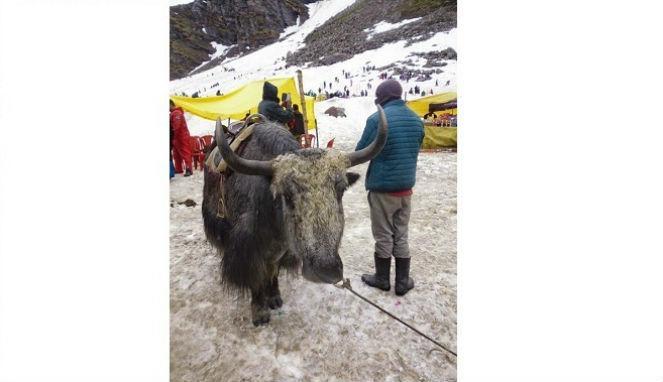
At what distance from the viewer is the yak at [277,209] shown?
1.39 metres

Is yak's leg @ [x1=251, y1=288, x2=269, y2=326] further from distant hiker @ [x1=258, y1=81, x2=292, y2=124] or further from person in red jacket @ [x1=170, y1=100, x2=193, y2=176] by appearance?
person in red jacket @ [x1=170, y1=100, x2=193, y2=176]

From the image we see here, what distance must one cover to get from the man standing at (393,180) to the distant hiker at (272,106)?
0.80m

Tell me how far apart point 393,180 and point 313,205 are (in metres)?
0.73

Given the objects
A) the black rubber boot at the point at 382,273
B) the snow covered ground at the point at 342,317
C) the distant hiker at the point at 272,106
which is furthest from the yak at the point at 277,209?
the black rubber boot at the point at 382,273

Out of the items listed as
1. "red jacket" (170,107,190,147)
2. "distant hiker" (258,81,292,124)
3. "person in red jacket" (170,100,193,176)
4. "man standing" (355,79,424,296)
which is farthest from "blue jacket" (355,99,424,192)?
"person in red jacket" (170,100,193,176)

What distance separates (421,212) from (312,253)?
140 cm

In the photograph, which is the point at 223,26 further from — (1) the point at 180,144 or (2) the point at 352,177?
(2) the point at 352,177

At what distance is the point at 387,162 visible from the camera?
75.9 inches

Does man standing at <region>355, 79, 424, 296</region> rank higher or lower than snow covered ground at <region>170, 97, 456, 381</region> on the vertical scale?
higher

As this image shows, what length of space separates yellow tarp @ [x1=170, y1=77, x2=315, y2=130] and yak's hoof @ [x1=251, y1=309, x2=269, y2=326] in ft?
4.62

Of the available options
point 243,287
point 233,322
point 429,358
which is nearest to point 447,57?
point 429,358

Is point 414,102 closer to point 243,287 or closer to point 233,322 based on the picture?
point 243,287

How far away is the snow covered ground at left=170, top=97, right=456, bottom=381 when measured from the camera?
1620mm

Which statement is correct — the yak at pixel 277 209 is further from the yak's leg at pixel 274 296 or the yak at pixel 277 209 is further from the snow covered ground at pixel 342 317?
the snow covered ground at pixel 342 317
